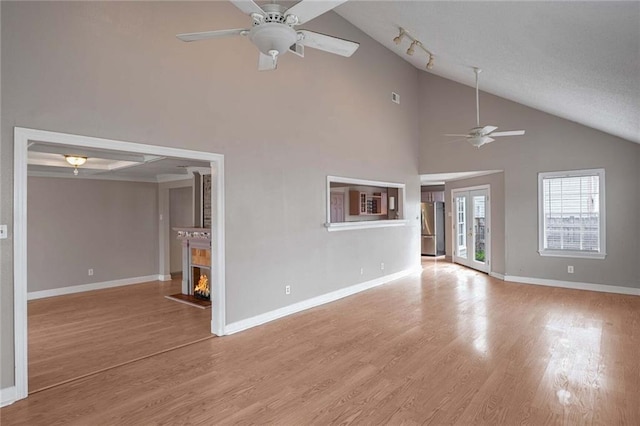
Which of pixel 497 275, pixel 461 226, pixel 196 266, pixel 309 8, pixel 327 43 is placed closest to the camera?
pixel 309 8

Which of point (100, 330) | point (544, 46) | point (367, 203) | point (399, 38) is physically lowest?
point (100, 330)

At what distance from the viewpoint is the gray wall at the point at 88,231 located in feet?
20.9

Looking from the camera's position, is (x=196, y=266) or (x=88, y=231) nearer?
(x=196, y=266)

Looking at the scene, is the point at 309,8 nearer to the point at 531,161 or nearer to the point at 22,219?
the point at 22,219

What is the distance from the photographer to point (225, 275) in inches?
167

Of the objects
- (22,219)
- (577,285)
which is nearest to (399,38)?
(22,219)

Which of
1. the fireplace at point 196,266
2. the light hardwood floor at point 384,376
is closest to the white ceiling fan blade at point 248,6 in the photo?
the light hardwood floor at point 384,376

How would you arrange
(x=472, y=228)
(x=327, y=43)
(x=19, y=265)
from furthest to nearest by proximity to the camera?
(x=472, y=228), (x=19, y=265), (x=327, y=43)

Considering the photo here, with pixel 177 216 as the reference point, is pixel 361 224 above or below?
below

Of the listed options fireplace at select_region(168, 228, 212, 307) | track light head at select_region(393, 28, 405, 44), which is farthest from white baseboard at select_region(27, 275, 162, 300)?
track light head at select_region(393, 28, 405, 44)

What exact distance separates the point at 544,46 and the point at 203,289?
5.81 metres

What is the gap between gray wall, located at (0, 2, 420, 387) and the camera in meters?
2.90

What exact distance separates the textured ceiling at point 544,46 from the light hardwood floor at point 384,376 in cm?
261

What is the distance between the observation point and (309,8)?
7.13 feet
